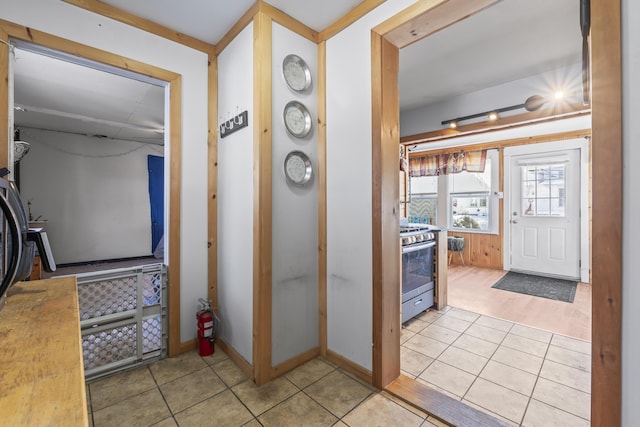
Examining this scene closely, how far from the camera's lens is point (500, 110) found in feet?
9.87

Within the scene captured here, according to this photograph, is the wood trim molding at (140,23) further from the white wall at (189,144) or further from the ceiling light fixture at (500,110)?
the ceiling light fixture at (500,110)

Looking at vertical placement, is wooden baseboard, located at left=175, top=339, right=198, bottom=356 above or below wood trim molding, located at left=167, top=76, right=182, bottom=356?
below

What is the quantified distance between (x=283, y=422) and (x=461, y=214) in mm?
5405

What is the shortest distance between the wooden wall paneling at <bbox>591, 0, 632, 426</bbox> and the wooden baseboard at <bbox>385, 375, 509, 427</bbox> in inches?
24.0

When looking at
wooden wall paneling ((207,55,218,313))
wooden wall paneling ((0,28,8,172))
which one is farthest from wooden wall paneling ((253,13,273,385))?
wooden wall paneling ((0,28,8,172))

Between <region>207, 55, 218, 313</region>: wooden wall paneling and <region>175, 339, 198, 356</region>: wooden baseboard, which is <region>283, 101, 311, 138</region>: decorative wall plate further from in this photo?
<region>175, 339, 198, 356</region>: wooden baseboard

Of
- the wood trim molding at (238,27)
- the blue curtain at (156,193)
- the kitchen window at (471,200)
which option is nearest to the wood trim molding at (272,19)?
the wood trim molding at (238,27)

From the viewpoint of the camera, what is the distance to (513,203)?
16.6 ft

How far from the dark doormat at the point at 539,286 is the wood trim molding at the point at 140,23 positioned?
4624mm

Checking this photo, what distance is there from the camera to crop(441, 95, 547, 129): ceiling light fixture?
2727 millimetres

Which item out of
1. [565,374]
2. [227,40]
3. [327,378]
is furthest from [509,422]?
[227,40]

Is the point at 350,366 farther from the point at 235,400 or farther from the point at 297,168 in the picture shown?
the point at 297,168

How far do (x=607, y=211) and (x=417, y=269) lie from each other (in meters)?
1.94

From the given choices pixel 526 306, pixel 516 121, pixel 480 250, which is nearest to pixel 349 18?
pixel 516 121
